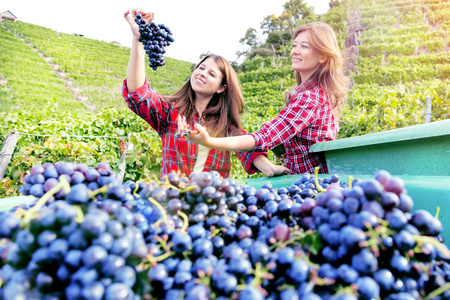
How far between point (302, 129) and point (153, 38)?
100 centimetres

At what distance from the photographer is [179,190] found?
660 millimetres

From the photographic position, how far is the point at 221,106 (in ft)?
8.23

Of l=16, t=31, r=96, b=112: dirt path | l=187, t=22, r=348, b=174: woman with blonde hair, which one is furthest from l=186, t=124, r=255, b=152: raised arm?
l=16, t=31, r=96, b=112: dirt path

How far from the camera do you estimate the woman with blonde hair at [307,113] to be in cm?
176

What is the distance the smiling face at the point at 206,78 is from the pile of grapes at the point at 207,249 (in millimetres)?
1707

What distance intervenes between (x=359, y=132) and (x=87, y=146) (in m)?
3.99

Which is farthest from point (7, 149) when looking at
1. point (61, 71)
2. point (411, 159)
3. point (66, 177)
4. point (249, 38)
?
point (249, 38)

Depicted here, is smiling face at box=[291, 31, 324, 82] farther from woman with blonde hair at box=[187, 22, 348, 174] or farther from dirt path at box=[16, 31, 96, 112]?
dirt path at box=[16, 31, 96, 112]

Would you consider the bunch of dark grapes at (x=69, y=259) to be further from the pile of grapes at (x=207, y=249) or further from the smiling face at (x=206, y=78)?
the smiling face at (x=206, y=78)

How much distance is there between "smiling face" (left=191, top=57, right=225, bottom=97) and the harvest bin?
0.97 metres

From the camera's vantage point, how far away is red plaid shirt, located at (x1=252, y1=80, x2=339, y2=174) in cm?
178

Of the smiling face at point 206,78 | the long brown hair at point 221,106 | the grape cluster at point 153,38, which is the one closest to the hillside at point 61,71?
the long brown hair at point 221,106

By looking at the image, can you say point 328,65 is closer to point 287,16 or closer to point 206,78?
point 206,78

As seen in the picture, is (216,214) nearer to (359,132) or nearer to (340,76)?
(340,76)
